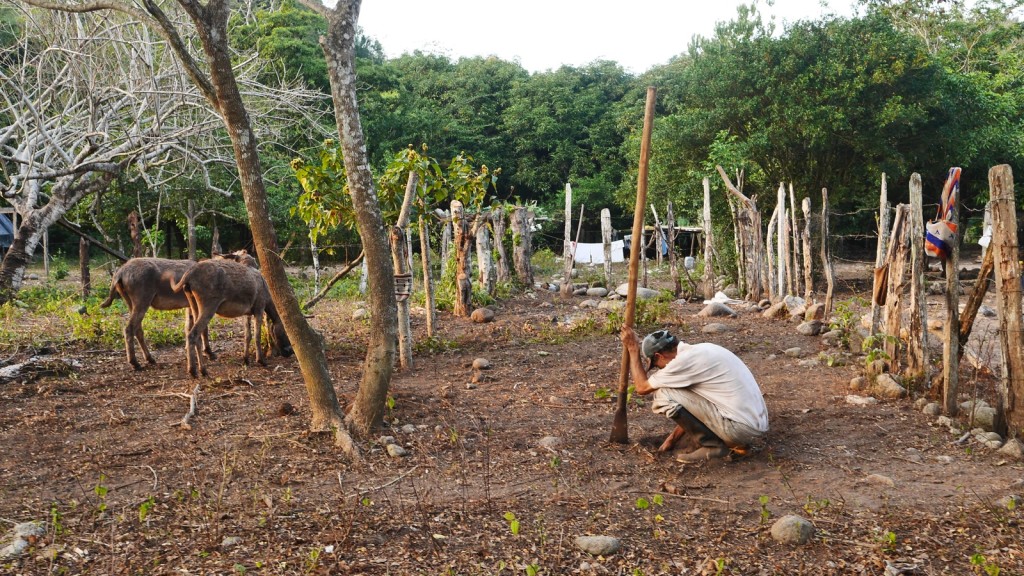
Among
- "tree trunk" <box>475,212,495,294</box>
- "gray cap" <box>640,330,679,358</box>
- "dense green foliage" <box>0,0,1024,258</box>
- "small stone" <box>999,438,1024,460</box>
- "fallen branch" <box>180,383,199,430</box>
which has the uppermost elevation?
"dense green foliage" <box>0,0,1024,258</box>

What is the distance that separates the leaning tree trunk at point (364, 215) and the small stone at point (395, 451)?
336 mm

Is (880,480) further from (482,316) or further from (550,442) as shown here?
(482,316)

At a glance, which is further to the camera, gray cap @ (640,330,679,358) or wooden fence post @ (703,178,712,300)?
wooden fence post @ (703,178,712,300)

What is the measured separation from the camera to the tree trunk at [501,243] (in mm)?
15764

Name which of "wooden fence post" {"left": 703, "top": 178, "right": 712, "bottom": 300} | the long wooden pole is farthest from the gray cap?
"wooden fence post" {"left": 703, "top": 178, "right": 712, "bottom": 300}

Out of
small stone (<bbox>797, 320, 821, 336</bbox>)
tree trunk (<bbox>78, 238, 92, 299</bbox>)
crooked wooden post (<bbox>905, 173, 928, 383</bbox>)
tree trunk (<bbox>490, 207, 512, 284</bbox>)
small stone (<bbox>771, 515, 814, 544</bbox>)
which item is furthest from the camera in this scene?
tree trunk (<bbox>490, 207, 512, 284</bbox>)

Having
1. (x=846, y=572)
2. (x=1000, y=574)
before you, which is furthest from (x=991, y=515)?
(x=846, y=572)

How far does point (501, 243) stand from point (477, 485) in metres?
11.1

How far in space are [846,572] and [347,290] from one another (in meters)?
13.8

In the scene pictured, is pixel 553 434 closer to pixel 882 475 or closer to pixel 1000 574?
pixel 882 475

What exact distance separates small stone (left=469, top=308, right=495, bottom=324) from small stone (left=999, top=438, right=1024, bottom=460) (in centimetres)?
764

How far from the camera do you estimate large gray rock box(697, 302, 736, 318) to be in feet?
41.7

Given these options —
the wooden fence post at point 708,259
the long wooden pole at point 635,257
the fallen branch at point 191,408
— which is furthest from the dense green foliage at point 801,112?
the long wooden pole at point 635,257

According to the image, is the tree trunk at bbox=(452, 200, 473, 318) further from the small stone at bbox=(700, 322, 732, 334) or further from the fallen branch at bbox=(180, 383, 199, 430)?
the fallen branch at bbox=(180, 383, 199, 430)
